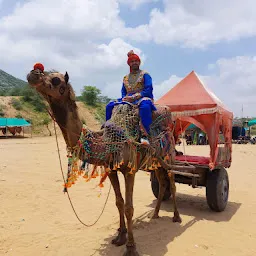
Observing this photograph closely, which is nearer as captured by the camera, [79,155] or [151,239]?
[79,155]

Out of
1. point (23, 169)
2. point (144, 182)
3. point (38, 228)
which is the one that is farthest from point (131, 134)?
point (23, 169)

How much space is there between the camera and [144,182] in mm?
8961

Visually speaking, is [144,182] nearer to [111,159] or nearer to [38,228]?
[38,228]

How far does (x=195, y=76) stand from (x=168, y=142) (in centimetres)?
258

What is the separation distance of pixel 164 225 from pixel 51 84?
11.2 feet

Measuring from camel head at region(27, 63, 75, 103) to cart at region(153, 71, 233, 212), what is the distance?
9.43 ft

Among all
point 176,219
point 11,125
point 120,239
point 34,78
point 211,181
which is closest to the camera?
point 34,78

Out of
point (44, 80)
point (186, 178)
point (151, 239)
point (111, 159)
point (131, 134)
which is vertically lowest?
point (151, 239)

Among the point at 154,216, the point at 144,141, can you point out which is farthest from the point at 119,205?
the point at 154,216

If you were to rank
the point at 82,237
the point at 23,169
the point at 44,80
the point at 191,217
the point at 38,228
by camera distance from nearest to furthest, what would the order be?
1. the point at 44,80
2. the point at 82,237
3. the point at 38,228
4. the point at 191,217
5. the point at 23,169

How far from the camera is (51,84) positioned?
10.7ft

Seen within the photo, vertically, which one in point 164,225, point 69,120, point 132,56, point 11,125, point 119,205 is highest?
point 132,56

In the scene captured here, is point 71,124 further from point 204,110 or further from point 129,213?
point 204,110

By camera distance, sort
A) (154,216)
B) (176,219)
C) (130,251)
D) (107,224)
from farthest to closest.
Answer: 1. (154,216)
2. (176,219)
3. (107,224)
4. (130,251)
